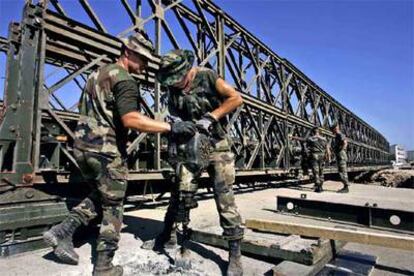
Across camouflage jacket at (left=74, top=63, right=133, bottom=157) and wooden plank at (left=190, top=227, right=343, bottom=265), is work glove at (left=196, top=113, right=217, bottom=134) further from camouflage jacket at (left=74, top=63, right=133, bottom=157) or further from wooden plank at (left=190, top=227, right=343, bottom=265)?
wooden plank at (left=190, top=227, right=343, bottom=265)

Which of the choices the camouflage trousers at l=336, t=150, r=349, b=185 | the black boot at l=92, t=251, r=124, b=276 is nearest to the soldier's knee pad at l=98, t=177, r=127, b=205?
the black boot at l=92, t=251, r=124, b=276

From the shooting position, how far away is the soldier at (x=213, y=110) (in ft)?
8.34

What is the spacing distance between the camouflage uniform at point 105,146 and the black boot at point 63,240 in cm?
41

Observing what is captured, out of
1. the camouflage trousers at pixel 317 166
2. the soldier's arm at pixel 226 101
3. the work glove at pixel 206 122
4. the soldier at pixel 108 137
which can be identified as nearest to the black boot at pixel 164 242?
the soldier at pixel 108 137

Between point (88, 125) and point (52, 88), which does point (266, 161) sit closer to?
point (52, 88)

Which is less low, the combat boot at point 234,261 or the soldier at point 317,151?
the soldier at point 317,151

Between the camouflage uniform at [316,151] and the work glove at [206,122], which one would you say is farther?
the camouflage uniform at [316,151]

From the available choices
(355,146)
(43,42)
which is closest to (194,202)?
→ (43,42)

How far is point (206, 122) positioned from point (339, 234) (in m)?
1.55

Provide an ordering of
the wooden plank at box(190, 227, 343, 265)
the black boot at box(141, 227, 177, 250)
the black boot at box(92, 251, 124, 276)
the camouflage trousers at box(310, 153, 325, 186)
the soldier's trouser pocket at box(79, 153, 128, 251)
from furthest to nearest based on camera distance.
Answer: the camouflage trousers at box(310, 153, 325, 186) < the black boot at box(141, 227, 177, 250) < the wooden plank at box(190, 227, 343, 265) < the soldier's trouser pocket at box(79, 153, 128, 251) < the black boot at box(92, 251, 124, 276)

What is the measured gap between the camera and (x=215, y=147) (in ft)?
Result: 8.95

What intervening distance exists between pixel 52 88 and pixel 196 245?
8.72 ft

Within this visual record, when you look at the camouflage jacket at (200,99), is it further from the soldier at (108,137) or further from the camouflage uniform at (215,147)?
the soldier at (108,137)

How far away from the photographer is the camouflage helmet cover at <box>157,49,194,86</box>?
2.61 meters
